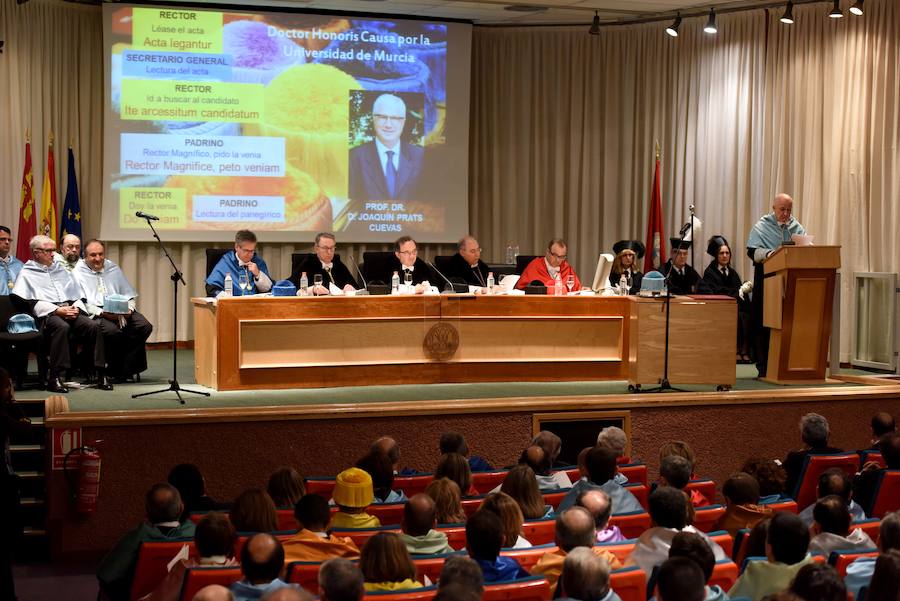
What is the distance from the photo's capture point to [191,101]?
36.4 feet

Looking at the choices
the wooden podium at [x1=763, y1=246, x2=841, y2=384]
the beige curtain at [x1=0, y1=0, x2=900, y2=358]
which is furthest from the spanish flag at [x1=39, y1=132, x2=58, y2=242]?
the wooden podium at [x1=763, y1=246, x2=841, y2=384]

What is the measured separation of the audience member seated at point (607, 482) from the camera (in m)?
4.66

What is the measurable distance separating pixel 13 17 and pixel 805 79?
8.04m

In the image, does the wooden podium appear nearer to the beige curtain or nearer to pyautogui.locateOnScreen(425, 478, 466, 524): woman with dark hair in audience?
the beige curtain

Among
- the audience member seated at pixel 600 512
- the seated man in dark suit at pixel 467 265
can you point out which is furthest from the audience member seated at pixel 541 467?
the seated man in dark suit at pixel 467 265

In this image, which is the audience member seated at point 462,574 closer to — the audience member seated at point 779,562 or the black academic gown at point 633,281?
the audience member seated at point 779,562

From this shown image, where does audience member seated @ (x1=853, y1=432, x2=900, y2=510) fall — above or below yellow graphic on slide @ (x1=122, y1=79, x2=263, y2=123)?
below

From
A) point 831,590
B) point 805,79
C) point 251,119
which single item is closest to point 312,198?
point 251,119

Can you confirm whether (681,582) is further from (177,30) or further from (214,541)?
(177,30)

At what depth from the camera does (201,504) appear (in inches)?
186

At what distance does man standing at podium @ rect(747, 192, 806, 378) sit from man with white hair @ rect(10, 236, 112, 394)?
17.6ft

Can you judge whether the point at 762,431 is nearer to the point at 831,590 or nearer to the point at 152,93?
the point at 831,590

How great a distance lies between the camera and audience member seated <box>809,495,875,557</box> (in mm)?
3922

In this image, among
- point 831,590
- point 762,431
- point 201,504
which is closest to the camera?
point 831,590
